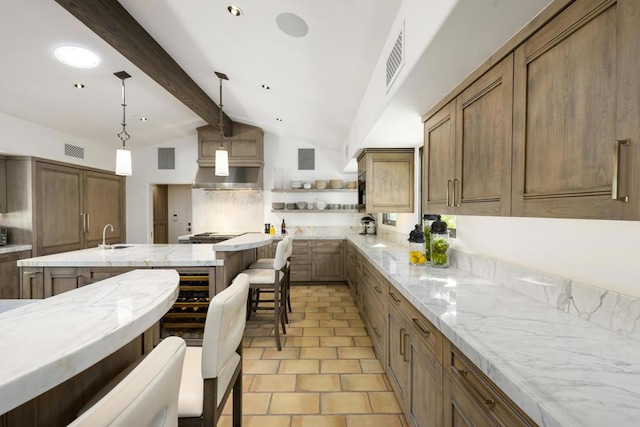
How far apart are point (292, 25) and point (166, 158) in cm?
488

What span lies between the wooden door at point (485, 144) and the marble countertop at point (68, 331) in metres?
1.54

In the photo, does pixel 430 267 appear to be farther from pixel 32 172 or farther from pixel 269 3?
pixel 32 172

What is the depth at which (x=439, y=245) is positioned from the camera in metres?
2.29

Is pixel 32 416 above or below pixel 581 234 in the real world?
below

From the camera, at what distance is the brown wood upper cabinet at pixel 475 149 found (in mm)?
1313

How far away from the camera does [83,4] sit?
6.91 feet

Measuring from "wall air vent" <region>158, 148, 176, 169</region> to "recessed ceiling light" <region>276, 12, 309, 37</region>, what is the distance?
15.3 feet

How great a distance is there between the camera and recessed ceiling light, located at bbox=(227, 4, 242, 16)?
6.90 feet

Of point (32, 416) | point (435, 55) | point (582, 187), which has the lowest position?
point (32, 416)

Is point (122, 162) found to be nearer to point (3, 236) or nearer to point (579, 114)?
point (3, 236)

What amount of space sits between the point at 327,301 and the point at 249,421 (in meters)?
2.56

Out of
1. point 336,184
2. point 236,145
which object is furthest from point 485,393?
point 236,145

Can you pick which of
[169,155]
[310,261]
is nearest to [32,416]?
[310,261]

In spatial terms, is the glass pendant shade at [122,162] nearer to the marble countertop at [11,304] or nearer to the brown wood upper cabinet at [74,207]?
the marble countertop at [11,304]
